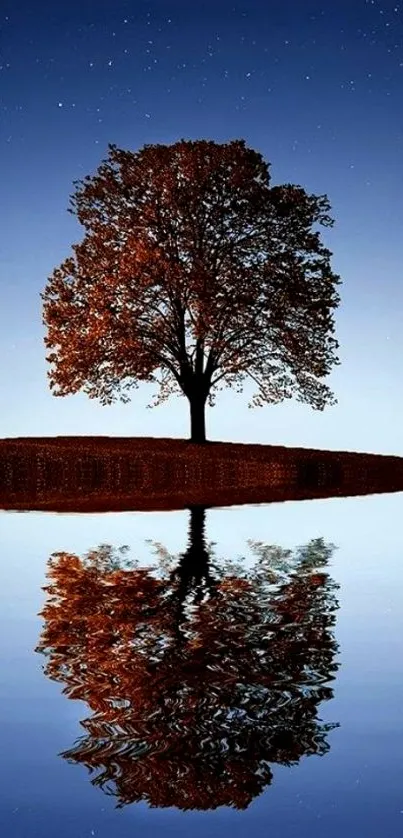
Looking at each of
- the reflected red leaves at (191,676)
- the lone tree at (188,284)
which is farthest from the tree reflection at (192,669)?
the lone tree at (188,284)

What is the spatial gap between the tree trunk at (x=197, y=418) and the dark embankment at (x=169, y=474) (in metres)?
0.69

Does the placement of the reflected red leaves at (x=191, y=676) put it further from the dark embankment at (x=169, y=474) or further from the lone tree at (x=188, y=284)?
the lone tree at (x=188, y=284)

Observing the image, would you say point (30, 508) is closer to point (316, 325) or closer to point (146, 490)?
point (146, 490)

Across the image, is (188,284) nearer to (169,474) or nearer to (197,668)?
(169,474)

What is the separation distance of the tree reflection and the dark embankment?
13112mm

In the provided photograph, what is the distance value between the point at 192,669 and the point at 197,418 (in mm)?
41726

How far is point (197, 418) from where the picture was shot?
5250cm

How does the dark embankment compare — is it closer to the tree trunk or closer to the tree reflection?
the tree trunk

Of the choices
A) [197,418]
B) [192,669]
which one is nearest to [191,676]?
[192,669]

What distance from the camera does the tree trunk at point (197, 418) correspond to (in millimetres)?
52312

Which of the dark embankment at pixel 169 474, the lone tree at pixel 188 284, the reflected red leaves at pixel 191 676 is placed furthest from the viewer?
the lone tree at pixel 188 284

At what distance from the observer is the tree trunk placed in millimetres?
52312

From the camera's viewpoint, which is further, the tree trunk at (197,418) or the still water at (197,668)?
the tree trunk at (197,418)

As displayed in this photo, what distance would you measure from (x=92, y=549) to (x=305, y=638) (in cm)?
819
